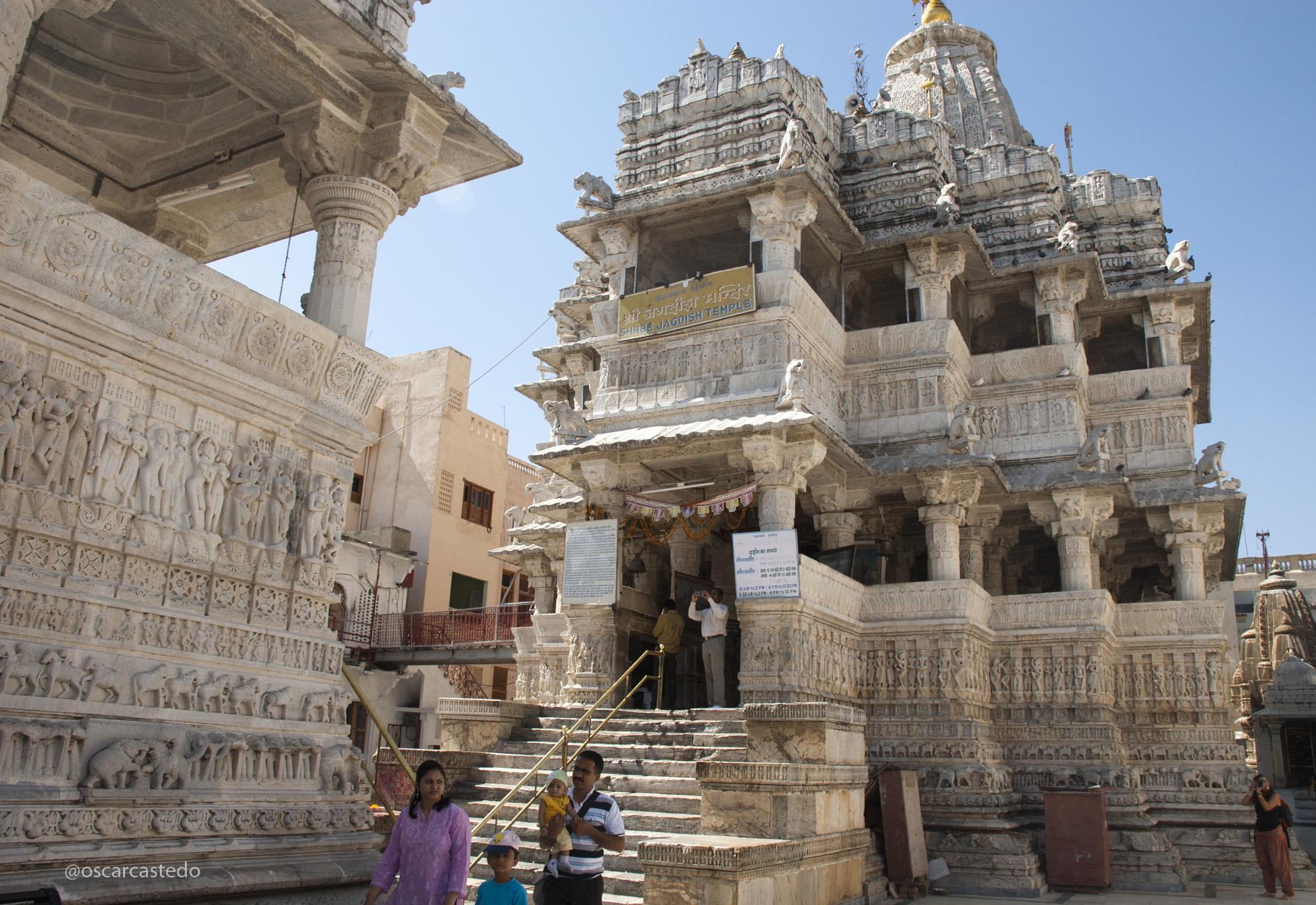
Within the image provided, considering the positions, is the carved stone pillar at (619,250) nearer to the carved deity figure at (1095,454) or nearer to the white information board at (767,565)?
the white information board at (767,565)

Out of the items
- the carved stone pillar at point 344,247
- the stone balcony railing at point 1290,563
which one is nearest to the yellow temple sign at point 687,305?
the carved stone pillar at point 344,247

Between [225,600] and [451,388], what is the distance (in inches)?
811

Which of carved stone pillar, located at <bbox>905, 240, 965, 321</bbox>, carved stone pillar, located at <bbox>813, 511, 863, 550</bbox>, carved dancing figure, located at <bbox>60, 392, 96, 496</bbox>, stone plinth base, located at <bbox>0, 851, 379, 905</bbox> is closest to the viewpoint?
stone plinth base, located at <bbox>0, 851, 379, 905</bbox>

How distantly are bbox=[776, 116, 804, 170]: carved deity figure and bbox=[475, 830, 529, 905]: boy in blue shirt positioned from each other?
10.9 meters

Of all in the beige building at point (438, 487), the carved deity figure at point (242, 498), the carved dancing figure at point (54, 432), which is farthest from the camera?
the beige building at point (438, 487)

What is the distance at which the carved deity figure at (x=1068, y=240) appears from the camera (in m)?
16.4

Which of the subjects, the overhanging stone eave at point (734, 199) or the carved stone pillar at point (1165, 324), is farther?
the carved stone pillar at point (1165, 324)

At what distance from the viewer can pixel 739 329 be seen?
13930 mm


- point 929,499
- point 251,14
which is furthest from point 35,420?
point 929,499

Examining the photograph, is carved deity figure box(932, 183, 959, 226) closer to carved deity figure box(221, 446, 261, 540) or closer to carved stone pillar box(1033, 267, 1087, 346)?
Result: carved stone pillar box(1033, 267, 1087, 346)

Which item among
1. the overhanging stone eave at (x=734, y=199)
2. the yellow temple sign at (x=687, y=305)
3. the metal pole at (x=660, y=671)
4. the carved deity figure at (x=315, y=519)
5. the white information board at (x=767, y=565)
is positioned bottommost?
the metal pole at (x=660, y=671)

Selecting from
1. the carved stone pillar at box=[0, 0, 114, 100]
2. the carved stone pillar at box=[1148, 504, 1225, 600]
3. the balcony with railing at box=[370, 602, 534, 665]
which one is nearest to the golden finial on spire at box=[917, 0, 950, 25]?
the carved stone pillar at box=[1148, 504, 1225, 600]

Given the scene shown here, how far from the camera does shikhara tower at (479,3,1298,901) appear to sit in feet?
43.0

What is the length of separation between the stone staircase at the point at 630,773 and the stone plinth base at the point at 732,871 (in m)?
0.83
